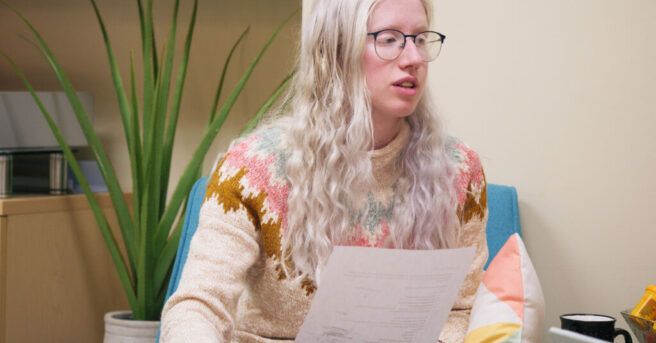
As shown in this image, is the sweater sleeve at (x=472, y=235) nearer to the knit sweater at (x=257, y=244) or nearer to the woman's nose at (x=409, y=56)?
the knit sweater at (x=257, y=244)

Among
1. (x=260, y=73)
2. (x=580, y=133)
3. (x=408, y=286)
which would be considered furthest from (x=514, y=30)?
(x=260, y=73)

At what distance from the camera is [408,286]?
40.4 inches

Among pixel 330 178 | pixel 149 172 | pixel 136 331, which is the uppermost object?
pixel 330 178

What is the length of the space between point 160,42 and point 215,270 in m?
1.89

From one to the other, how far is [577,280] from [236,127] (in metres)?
1.51

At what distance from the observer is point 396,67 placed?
1.21 m

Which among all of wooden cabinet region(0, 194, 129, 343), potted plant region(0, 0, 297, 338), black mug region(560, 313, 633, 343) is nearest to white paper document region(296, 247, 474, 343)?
black mug region(560, 313, 633, 343)

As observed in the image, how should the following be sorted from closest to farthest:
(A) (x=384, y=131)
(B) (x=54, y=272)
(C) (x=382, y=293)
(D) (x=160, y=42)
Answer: (C) (x=382, y=293)
(A) (x=384, y=131)
(B) (x=54, y=272)
(D) (x=160, y=42)

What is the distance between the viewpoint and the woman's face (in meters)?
1.20

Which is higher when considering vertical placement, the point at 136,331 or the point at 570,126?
the point at 570,126

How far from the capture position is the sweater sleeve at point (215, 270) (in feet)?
3.44

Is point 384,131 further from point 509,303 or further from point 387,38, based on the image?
point 509,303

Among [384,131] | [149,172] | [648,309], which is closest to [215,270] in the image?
[384,131]

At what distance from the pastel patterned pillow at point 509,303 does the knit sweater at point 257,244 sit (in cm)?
12
